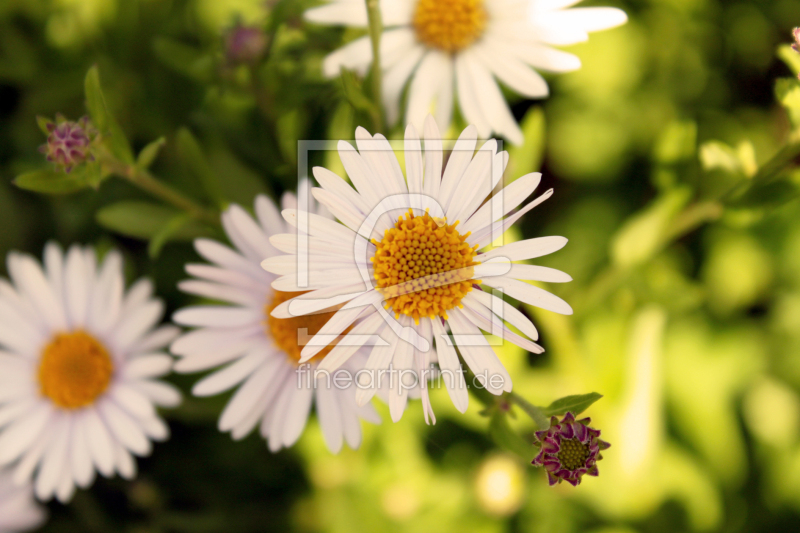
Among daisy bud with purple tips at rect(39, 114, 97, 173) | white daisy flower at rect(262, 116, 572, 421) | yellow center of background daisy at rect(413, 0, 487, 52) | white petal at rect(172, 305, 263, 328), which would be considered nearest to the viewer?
white daisy flower at rect(262, 116, 572, 421)

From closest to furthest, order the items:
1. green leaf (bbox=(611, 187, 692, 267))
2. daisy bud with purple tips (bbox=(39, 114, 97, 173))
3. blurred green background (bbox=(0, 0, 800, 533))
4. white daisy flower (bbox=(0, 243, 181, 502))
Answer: daisy bud with purple tips (bbox=(39, 114, 97, 173)) < white daisy flower (bbox=(0, 243, 181, 502)) < green leaf (bbox=(611, 187, 692, 267)) < blurred green background (bbox=(0, 0, 800, 533))

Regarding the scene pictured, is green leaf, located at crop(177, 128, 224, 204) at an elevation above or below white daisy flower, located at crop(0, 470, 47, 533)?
above

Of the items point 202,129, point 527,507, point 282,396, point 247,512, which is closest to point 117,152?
point 202,129

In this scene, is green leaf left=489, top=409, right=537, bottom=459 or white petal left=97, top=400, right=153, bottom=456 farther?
white petal left=97, top=400, right=153, bottom=456

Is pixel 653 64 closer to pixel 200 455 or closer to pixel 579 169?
pixel 579 169

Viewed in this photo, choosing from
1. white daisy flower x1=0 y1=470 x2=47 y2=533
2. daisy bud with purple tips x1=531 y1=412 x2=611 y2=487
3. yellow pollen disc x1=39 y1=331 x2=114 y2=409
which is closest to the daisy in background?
daisy bud with purple tips x1=531 y1=412 x2=611 y2=487

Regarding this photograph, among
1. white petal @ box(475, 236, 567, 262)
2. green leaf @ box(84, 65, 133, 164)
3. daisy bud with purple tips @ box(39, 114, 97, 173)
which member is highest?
green leaf @ box(84, 65, 133, 164)

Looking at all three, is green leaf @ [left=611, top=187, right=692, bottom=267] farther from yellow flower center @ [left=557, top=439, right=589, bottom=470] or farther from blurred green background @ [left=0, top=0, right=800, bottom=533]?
yellow flower center @ [left=557, top=439, right=589, bottom=470]
